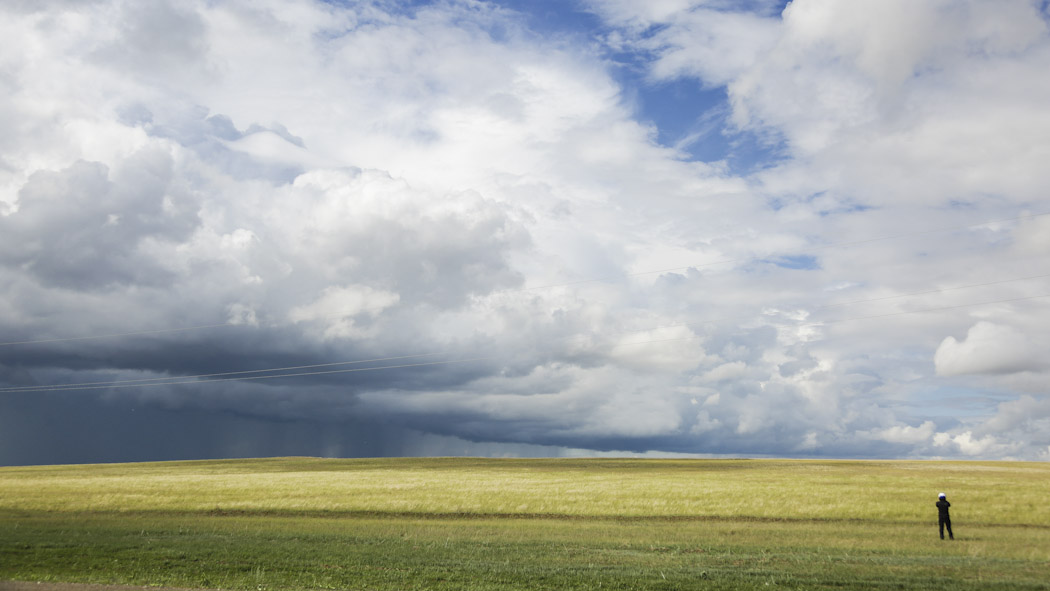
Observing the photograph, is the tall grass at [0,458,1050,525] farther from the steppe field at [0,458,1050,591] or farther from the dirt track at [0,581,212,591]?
the dirt track at [0,581,212,591]

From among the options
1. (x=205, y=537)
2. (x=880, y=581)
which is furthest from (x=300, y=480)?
(x=880, y=581)

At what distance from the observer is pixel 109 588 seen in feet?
62.4

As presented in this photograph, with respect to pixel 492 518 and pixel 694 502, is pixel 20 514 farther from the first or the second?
pixel 694 502

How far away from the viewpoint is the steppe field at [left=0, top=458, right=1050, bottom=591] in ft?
72.0

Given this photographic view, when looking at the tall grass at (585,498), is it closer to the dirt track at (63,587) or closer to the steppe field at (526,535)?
the steppe field at (526,535)

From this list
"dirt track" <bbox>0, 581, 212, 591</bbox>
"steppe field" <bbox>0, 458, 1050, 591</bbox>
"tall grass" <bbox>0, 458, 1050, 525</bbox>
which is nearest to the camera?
"dirt track" <bbox>0, 581, 212, 591</bbox>

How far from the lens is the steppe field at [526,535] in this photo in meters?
22.0

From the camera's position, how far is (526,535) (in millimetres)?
34500

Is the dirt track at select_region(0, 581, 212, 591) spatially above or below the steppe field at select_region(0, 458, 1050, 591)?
above

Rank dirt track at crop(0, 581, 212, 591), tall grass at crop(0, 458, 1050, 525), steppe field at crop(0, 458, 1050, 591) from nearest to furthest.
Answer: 1. dirt track at crop(0, 581, 212, 591)
2. steppe field at crop(0, 458, 1050, 591)
3. tall grass at crop(0, 458, 1050, 525)

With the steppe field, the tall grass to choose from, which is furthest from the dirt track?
Result: the tall grass

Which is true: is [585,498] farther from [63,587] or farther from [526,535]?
[63,587]

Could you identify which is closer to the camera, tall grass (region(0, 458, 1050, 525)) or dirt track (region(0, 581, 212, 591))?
dirt track (region(0, 581, 212, 591))

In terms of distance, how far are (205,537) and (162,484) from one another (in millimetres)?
38224
